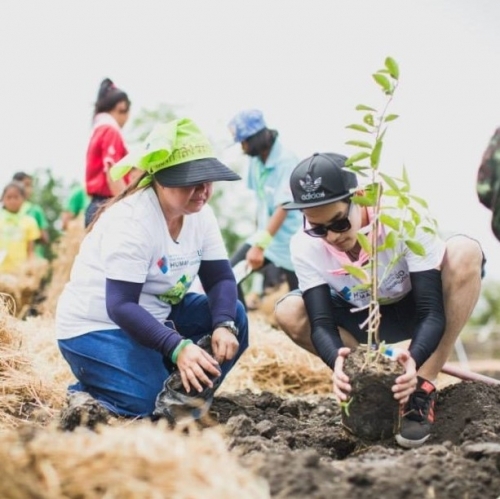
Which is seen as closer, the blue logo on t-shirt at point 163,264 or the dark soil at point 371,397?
the dark soil at point 371,397

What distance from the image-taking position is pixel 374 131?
2.98 m

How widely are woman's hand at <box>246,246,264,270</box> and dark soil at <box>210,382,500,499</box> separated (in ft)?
7.60

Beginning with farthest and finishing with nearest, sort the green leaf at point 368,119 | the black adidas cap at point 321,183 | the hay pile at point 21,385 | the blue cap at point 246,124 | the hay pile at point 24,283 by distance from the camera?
the hay pile at point 24,283 → the blue cap at point 246,124 → the hay pile at point 21,385 → the black adidas cap at point 321,183 → the green leaf at point 368,119

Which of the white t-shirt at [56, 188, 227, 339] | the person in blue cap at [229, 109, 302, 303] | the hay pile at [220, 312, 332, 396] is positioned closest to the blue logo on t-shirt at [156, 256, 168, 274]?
the white t-shirt at [56, 188, 227, 339]

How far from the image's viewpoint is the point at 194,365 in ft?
10.8

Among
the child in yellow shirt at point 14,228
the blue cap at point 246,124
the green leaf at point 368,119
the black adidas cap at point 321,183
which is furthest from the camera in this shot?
the child in yellow shirt at point 14,228

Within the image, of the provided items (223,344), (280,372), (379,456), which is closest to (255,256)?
(280,372)

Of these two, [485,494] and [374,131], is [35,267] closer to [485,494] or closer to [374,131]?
[374,131]

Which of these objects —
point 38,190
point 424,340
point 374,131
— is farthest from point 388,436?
point 38,190

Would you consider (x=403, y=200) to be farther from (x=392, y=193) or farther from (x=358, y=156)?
(x=358, y=156)

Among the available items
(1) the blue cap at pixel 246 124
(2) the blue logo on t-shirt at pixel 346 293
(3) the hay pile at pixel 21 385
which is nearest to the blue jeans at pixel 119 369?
(3) the hay pile at pixel 21 385

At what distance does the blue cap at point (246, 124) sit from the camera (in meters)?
6.07

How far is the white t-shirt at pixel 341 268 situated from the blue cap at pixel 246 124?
2483 mm

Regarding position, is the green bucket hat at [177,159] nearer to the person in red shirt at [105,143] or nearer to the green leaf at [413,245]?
the green leaf at [413,245]
